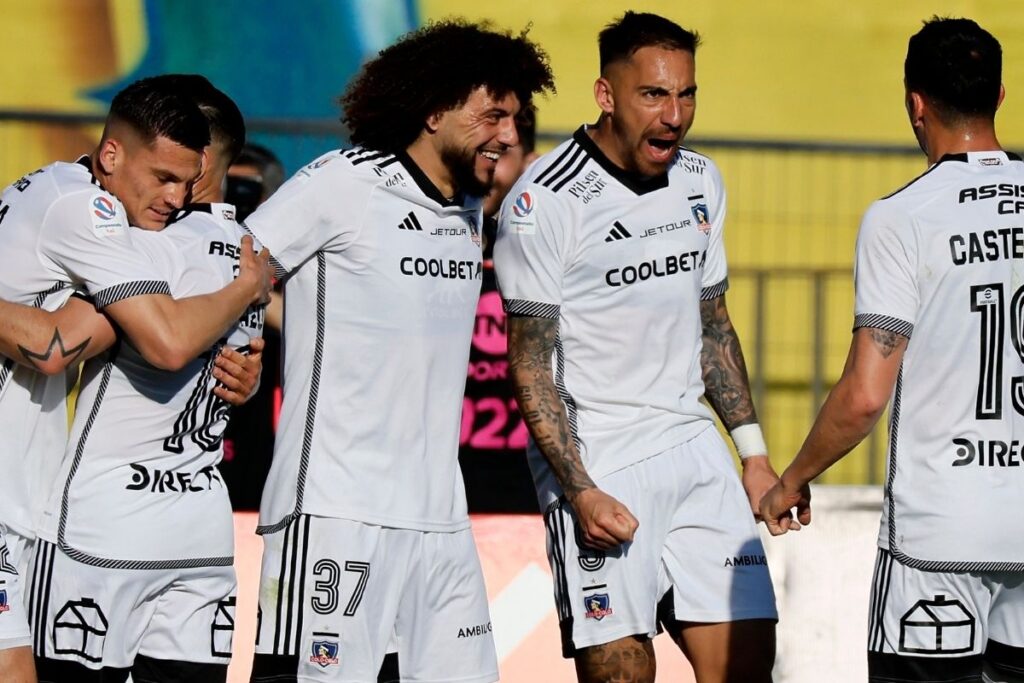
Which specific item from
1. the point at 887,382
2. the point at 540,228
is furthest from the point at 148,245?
the point at 887,382

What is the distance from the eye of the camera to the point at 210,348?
499 centimetres

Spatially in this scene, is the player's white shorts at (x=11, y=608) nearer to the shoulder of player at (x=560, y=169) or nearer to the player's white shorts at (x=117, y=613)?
the player's white shorts at (x=117, y=613)

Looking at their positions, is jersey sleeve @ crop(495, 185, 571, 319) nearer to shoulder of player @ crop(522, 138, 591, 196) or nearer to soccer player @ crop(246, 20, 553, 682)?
shoulder of player @ crop(522, 138, 591, 196)

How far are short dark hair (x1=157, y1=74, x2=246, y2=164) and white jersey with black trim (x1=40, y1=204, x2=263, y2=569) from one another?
376 mm

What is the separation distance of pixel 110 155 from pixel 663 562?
217 centimetres

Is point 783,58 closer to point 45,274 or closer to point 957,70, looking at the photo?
point 957,70

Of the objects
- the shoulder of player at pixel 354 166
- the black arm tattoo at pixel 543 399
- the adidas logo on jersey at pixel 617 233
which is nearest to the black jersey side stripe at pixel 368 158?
the shoulder of player at pixel 354 166

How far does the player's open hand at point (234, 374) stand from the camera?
4969 millimetres

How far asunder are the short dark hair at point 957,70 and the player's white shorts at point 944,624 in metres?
1.35

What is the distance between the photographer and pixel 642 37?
5.48 m

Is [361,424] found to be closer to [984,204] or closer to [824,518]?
[984,204]

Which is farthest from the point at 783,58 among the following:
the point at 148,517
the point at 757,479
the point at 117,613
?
the point at 117,613

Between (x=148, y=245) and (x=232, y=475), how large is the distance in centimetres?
247

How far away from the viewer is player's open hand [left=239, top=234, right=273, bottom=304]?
4.79 m
